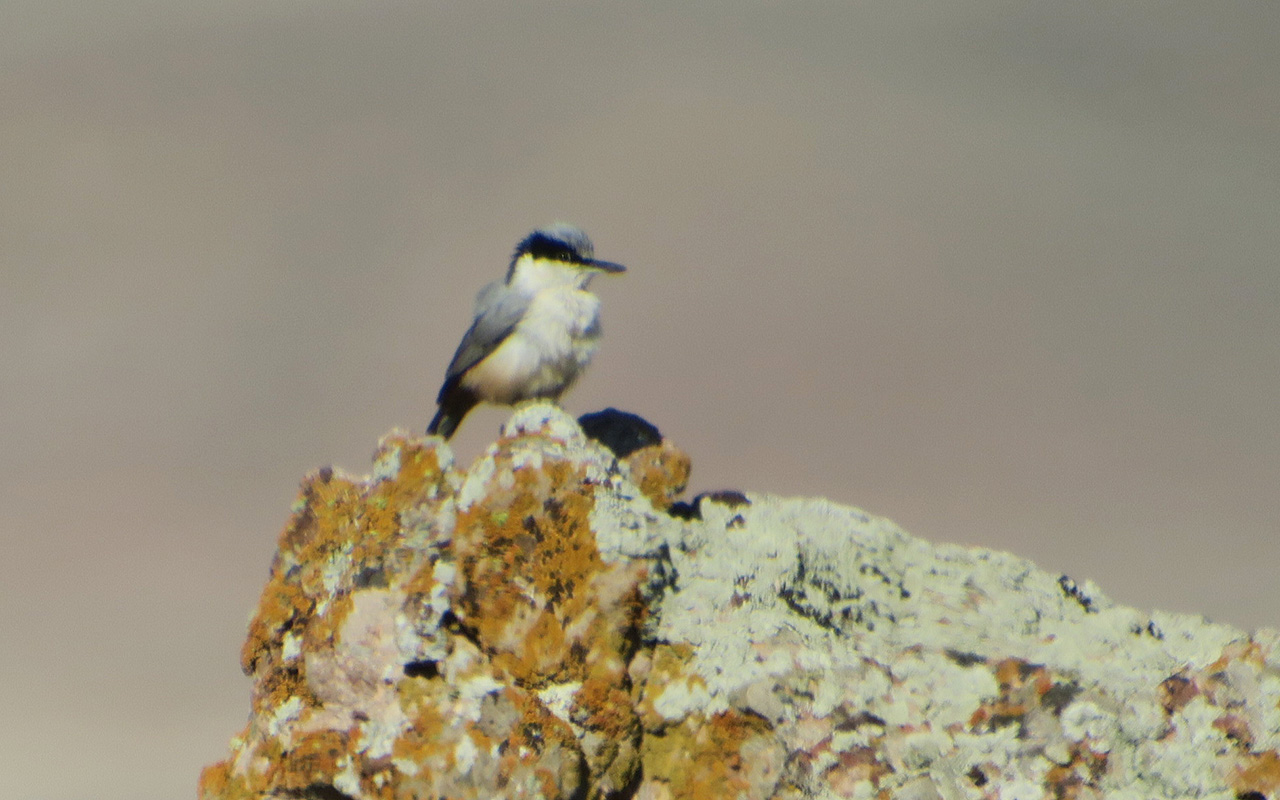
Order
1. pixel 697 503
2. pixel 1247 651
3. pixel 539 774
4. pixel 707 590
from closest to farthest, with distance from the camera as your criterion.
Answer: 1. pixel 539 774
2. pixel 1247 651
3. pixel 707 590
4. pixel 697 503

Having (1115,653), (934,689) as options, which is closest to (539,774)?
(934,689)

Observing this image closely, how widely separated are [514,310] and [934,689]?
5028 mm

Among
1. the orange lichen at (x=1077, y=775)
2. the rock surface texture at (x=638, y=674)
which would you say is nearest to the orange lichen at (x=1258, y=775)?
the rock surface texture at (x=638, y=674)

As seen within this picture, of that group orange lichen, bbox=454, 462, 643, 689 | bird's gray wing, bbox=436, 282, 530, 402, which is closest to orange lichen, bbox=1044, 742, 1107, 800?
orange lichen, bbox=454, 462, 643, 689

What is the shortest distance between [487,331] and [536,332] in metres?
0.46

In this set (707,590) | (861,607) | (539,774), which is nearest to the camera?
(539,774)

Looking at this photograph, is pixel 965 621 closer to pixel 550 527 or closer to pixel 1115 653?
pixel 1115 653

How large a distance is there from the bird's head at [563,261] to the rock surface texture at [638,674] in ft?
12.6

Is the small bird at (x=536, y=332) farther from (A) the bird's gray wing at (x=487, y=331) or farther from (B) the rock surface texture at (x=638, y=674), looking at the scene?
(B) the rock surface texture at (x=638, y=674)

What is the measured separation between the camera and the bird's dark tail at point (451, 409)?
8898 millimetres

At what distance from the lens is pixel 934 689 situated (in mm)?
4477

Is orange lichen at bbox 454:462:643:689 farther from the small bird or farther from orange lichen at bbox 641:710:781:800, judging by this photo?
the small bird

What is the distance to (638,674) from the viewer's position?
4.47m

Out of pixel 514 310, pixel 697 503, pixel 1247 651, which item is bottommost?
pixel 1247 651
